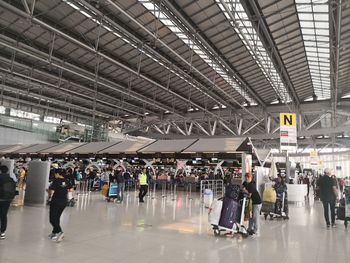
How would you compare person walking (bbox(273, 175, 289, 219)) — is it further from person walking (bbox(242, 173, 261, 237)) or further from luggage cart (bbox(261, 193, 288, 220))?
person walking (bbox(242, 173, 261, 237))

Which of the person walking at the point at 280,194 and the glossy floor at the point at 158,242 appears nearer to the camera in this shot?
the glossy floor at the point at 158,242

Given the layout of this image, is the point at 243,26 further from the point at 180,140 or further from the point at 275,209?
the point at 275,209

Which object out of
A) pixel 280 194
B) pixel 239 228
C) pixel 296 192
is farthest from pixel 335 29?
pixel 239 228

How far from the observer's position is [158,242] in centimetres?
708

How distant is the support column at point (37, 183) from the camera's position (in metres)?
13.2

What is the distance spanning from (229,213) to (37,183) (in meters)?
9.12

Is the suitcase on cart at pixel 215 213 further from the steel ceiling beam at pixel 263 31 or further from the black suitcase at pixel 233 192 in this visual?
the steel ceiling beam at pixel 263 31

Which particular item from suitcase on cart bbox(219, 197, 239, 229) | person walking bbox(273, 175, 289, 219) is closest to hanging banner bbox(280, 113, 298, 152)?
person walking bbox(273, 175, 289, 219)

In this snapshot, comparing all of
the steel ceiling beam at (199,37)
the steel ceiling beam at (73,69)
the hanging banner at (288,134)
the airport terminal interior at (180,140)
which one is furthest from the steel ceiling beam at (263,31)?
the steel ceiling beam at (73,69)

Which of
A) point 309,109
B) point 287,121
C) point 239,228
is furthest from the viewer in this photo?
point 309,109

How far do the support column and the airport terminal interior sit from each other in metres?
0.05

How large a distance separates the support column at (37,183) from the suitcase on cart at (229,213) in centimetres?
834

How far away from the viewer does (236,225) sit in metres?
8.20

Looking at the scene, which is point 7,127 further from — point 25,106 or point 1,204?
point 1,204
